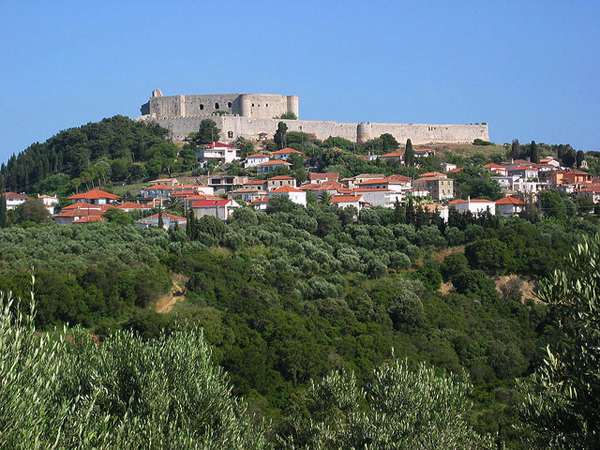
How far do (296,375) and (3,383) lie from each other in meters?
14.8

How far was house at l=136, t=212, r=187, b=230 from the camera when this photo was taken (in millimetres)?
33344

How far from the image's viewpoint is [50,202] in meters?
41.8

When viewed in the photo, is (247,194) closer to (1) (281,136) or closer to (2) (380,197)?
(2) (380,197)

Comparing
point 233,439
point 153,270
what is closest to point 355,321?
point 153,270

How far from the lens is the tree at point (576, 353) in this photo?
7.22 meters

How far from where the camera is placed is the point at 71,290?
895 inches

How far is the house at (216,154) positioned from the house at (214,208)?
15.0 metres

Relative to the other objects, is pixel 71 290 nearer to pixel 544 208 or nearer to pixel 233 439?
pixel 233 439

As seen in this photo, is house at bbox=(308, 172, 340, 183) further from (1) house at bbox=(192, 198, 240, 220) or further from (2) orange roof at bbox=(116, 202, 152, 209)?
(2) orange roof at bbox=(116, 202, 152, 209)

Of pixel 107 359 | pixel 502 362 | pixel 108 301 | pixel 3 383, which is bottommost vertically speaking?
pixel 502 362

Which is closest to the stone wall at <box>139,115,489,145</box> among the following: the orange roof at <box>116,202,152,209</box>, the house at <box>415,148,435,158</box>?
the house at <box>415,148,435,158</box>

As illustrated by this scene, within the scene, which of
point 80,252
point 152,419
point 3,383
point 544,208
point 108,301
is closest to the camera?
point 3,383

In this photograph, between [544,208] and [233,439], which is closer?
[233,439]

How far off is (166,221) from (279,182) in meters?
11.1
